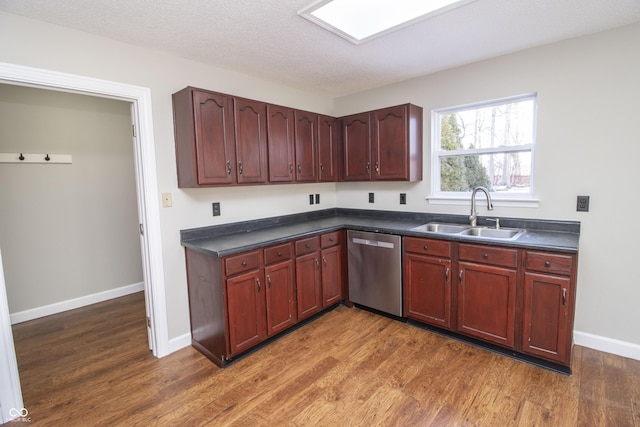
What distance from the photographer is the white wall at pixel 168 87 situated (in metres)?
1.92

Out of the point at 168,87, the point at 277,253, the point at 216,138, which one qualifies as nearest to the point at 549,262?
the point at 277,253

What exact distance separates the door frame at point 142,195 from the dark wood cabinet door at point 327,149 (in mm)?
1666

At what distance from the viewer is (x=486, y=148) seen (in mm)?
2928

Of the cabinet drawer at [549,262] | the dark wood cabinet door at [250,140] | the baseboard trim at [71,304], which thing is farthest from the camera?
the baseboard trim at [71,304]

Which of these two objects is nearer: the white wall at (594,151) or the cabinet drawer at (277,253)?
the white wall at (594,151)

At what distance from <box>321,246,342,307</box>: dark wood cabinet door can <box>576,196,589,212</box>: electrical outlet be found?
6.67 feet

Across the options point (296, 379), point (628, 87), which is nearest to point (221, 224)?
point (296, 379)

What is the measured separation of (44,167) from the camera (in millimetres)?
3270

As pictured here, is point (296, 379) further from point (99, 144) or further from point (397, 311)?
point (99, 144)

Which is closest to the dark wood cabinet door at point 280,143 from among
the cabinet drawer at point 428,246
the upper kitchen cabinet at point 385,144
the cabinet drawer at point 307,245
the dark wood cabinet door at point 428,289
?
the cabinet drawer at point 307,245

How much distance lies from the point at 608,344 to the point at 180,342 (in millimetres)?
3387

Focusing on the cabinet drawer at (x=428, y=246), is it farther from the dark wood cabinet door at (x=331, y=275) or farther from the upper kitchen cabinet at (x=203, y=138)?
the upper kitchen cabinet at (x=203, y=138)

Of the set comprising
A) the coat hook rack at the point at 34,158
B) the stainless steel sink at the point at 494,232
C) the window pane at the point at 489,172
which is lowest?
the stainless steel sink at the point at 494,232

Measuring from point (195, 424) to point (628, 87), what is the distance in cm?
361
